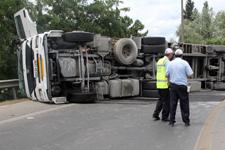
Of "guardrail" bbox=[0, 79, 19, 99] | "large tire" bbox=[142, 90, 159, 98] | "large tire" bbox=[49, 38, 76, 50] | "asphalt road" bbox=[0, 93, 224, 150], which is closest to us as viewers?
"asphalt road" bbox=[0, 93, 224, 150]

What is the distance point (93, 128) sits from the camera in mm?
10430

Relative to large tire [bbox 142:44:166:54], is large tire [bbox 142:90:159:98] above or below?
below

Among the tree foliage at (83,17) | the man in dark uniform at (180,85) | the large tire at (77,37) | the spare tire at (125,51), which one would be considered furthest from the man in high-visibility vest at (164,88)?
the tree foliage at (83,17)

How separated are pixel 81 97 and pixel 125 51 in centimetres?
287

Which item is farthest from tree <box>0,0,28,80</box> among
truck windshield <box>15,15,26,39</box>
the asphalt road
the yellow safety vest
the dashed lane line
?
the yellow safety vest

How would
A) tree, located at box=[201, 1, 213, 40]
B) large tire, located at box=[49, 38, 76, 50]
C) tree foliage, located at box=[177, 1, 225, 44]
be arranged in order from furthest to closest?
1. tree, located at box=[201, 1, 213, 40]
2. tree foliage, located at box=[177, 1, 225, 44]
3. large tire, located at box=[49, 38, 76, 50]

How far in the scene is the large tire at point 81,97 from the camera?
15273mm

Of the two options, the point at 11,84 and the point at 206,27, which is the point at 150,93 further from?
the point at 206,27

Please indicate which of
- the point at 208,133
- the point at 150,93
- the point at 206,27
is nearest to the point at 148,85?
the point at 150,93

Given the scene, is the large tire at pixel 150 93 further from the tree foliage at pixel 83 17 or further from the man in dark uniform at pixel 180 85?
the tree foliage at pixel 83 17

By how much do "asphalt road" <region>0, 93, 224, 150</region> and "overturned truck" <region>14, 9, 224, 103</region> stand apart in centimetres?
81

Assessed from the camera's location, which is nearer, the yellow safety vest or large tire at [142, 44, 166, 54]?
the yellow safety vest

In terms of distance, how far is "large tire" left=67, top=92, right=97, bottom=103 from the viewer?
15273 mm

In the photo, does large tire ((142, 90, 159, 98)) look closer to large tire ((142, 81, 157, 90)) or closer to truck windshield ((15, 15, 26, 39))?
large tire ((142, 81, 157, 90))
